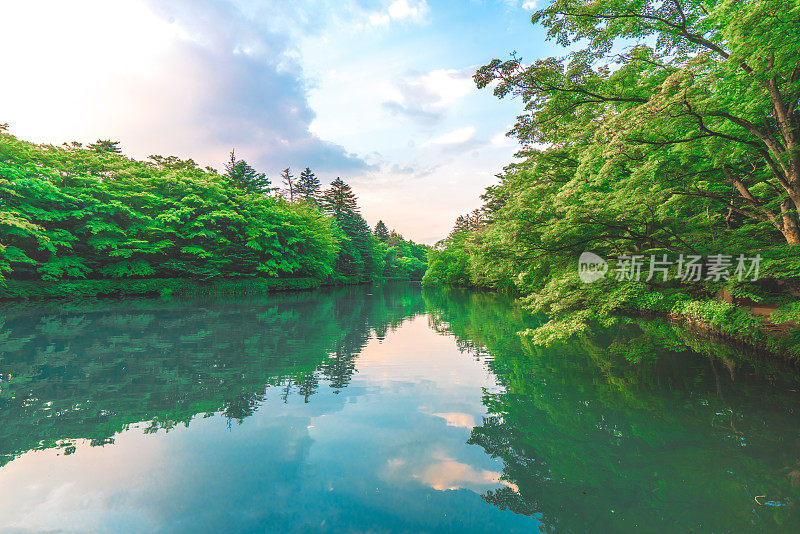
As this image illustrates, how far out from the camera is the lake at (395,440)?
2955mm

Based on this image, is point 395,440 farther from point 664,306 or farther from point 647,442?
point 664,306

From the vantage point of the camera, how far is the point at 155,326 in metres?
11.7

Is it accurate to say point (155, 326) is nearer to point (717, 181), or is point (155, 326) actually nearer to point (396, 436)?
point (396, 436)

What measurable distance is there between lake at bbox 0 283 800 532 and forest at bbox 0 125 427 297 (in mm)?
15021

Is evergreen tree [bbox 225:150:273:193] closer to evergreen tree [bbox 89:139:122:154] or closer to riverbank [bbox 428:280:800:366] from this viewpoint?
evergreen tree [bbox 89:139:122:154]

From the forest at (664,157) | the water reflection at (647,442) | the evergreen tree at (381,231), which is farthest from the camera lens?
the evergreen tree at (381,231)

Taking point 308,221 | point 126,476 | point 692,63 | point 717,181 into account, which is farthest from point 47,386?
point 308,221

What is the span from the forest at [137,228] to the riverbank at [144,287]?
64 millimetres

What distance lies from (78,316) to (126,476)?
14.7 meters

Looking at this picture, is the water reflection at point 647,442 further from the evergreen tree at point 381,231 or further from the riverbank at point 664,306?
the evergreen tree at point 381,231

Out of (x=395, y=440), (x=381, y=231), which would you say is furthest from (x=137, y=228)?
(x=381, y=231)

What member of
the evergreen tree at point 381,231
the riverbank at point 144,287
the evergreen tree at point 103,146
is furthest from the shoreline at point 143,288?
the evergreen tree at point 381,231

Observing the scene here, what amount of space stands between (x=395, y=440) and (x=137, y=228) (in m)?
26.7

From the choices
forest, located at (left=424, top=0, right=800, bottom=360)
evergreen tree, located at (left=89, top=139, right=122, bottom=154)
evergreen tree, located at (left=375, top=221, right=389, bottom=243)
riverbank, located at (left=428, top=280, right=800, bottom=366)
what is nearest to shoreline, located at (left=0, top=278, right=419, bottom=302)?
evergreen tree, located at (left=89, top=139, right=122, bottom=154)
